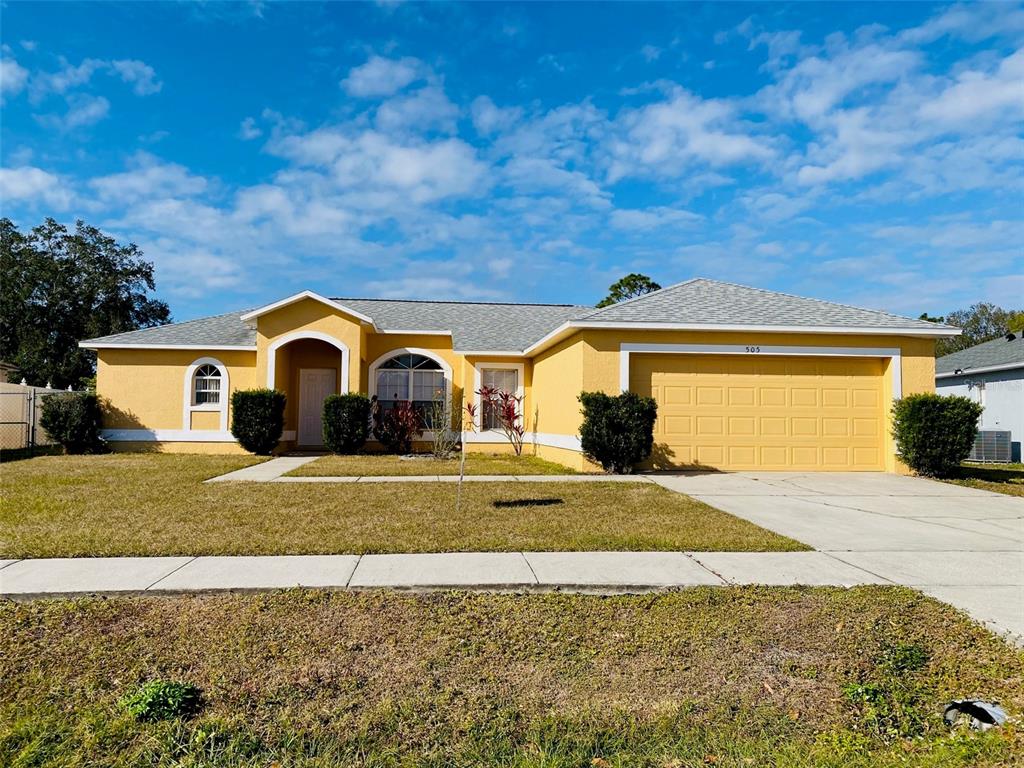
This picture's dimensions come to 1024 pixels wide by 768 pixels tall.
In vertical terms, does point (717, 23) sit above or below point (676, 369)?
above

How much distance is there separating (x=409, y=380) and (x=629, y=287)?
25406 millimetres

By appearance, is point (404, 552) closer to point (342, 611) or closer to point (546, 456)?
point (342, 611)

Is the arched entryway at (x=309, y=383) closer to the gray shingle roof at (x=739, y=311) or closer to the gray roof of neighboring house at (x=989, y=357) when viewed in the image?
the gray shingle roof at (x=739, y=311)

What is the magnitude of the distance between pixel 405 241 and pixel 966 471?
63.1 ft

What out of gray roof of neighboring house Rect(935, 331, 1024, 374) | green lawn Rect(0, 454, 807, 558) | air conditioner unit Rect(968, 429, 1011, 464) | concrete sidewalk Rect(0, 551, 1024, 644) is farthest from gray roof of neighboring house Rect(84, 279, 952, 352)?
gray roof of neighboring house Rect(935, 331, 1024, 374)

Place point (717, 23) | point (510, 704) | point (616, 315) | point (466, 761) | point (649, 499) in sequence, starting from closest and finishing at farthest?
point (466, 761), point (510, 704), point (649, 499), point (717, 23), point (616, 315)

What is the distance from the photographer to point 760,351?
13078mm

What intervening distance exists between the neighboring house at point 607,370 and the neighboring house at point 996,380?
374 inches

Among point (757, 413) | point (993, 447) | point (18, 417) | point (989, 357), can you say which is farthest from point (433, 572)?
point (989, 357)

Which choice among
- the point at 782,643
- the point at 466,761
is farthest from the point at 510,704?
the point at 782,643

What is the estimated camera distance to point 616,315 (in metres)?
13.1

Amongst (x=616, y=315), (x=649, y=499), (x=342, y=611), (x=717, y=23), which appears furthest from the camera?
(x=616, y=315)

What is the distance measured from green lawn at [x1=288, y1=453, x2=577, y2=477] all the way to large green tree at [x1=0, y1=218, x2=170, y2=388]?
30511mm

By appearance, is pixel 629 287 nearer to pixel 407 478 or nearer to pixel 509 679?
pixel 407 478
